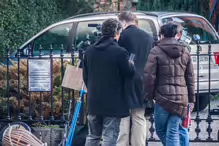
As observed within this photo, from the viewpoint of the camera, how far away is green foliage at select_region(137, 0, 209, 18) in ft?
46.4

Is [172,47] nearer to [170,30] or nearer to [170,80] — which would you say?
[170,30]

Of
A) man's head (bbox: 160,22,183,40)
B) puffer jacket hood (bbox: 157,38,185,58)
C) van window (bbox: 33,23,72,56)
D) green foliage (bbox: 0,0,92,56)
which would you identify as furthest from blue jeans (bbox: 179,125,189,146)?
green foliage (bbox: 0,0,92,56)

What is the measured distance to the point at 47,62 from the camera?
754cm

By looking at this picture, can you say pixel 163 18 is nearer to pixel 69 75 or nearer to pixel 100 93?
pixel 69 75

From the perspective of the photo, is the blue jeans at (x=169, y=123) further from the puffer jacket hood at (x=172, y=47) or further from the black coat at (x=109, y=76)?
the puffer jacket hood at (x=172, y=47)

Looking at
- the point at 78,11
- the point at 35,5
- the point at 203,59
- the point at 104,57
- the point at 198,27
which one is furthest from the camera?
the point at 78,11

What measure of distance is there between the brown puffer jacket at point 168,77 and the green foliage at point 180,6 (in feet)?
25.9

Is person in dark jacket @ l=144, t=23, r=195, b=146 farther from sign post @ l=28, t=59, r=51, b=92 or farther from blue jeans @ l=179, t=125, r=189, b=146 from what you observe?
sign post @ l=28, t=59, r=51, b=92

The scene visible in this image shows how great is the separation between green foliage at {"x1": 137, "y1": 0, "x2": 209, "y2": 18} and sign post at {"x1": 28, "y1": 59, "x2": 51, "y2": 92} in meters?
7.04

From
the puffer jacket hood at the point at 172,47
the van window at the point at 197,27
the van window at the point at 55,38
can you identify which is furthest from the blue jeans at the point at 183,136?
the van window at the point at 55,38

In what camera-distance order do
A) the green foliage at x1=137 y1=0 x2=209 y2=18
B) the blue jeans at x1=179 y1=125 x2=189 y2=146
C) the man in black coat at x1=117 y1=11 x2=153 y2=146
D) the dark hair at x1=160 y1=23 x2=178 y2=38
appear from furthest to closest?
the green foliage at x1=137 y1=0 x2=209 y2=18 → the blue jeans at x1=179 y1=125 x2=189 y2=146 → the man in black coat at x1=117 y1=11 x2=153 y2=146 → the dark hair at x1=160 y1=23 x2=178 y2=38

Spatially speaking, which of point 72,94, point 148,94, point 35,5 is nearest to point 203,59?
point 72,94

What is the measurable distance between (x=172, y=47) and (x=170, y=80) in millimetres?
368

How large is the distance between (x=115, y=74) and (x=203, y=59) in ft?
12.0
